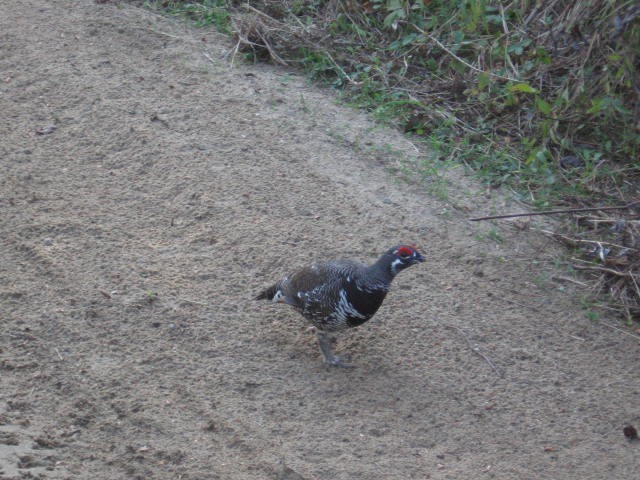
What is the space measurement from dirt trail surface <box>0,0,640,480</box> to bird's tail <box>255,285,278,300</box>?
0.59 ft

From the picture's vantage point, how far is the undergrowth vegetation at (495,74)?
7.12 meters

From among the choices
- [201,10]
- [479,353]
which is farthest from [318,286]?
[201,10]

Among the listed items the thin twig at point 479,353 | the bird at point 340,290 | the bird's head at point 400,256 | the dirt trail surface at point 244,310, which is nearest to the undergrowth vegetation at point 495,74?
the dirt trail surface at point 244,310

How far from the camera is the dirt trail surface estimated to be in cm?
466

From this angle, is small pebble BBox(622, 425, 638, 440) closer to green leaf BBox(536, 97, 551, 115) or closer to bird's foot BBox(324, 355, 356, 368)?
bird's foot BBox(324, 355, 356, 368)

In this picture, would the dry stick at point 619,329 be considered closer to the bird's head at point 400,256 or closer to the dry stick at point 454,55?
the bird's head at point 400,256

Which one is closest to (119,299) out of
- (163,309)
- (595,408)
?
(163,309)

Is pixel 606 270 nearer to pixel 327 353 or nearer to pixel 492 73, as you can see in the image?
pixel 327 353

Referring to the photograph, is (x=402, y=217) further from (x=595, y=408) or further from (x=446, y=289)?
(x=595, y=408)

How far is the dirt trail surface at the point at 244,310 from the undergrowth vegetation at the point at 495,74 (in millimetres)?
443

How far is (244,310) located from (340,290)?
85cm

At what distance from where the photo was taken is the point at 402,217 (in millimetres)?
6754

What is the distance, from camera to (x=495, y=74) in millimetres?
7957

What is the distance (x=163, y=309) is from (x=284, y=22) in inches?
175
